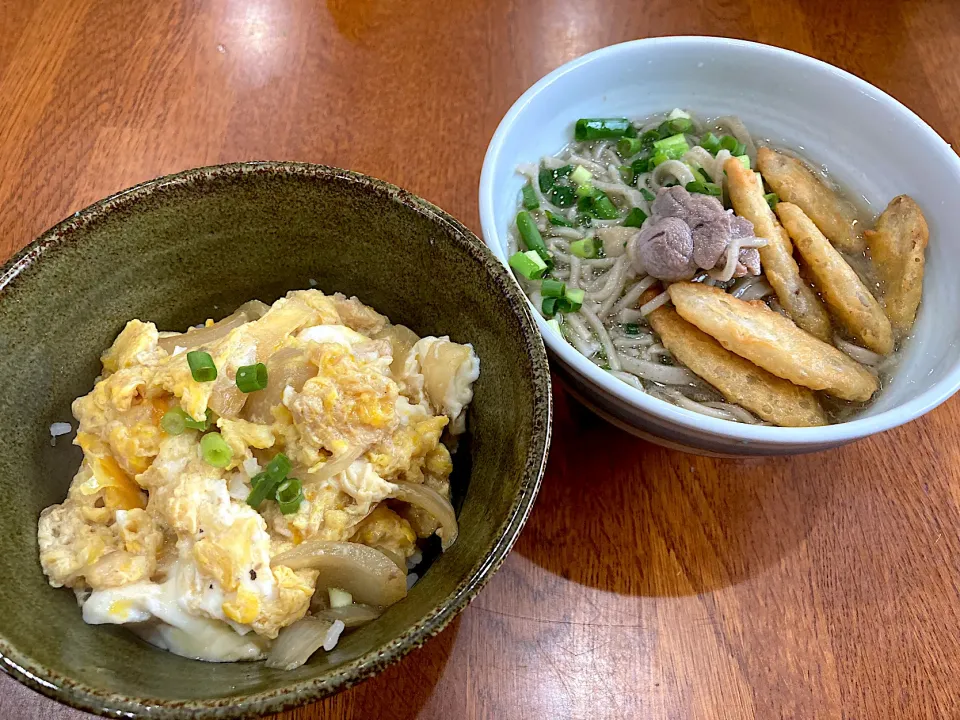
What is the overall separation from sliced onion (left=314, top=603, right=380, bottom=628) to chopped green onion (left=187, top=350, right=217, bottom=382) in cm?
44

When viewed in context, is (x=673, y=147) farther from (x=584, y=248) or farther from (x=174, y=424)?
(x=174, y=424)

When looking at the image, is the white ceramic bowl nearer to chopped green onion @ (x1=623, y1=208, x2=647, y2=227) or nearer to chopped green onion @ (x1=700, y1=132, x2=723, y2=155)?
A: chopped green onion @ (x1=700, y1=132, x2=723, y2=155)

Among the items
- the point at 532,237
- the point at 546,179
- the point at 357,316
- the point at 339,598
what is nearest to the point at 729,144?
the point at 546,179

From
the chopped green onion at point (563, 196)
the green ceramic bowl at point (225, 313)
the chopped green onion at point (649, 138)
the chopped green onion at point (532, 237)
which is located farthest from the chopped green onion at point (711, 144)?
the green ceramic bowl at point (225, 313)

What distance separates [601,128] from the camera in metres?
1.85

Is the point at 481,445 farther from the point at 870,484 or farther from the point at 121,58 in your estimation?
the point at 121,58

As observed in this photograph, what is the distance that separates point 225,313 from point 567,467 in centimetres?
82

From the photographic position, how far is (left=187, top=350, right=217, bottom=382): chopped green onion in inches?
46.2

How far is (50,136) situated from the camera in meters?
2.04

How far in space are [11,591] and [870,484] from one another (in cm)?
169

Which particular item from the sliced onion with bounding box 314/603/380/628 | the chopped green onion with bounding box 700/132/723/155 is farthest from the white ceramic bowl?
the sliced onion with bounding box 314/603/380/628

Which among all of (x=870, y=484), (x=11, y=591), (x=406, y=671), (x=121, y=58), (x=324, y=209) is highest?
(x=324, y=209)

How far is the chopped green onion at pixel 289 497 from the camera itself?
1.14 m

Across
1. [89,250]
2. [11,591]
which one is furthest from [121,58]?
[11,591]
